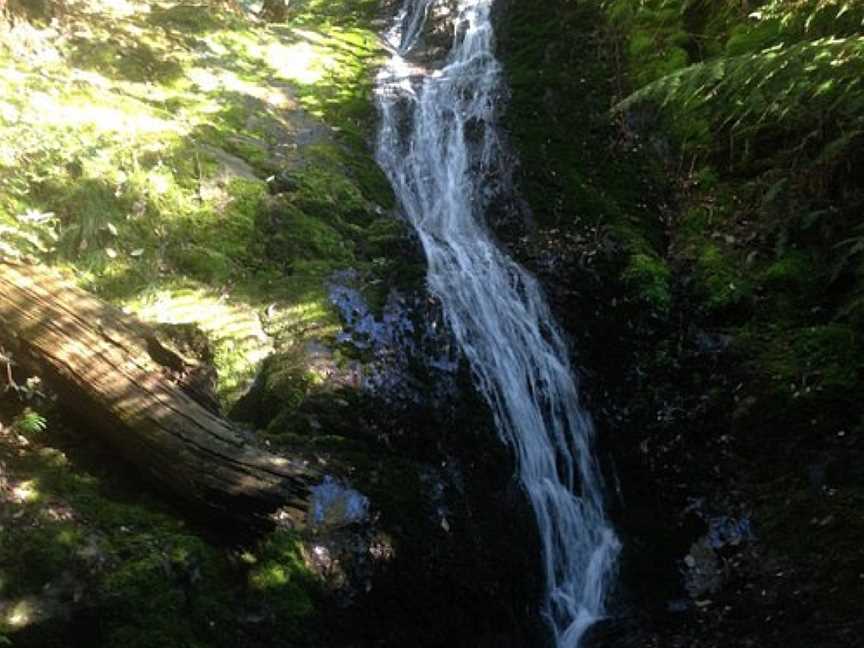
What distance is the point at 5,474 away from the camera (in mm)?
4363

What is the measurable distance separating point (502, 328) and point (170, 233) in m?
3.36

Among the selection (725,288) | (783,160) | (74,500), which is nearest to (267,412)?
(74,500)

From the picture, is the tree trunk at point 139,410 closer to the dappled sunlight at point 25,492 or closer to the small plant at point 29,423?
the small plant at point 29,423

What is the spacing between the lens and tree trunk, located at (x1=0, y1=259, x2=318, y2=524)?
4.54 metres

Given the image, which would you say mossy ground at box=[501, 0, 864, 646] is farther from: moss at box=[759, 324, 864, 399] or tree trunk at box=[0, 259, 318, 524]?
tree trunk at box=[0, 259, 318, 524]

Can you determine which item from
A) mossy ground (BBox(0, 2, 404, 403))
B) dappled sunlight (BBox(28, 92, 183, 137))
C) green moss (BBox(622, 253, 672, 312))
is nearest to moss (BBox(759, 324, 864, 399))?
green moss (BBox(622, 253, 672, 312))

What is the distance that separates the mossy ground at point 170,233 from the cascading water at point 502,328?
2.07 ft

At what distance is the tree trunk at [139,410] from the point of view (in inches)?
179

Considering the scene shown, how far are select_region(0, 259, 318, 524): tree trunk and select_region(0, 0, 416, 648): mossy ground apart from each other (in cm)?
24

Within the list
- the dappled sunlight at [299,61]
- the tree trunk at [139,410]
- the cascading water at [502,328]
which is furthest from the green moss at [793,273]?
the dappled sunlight at [299,61]

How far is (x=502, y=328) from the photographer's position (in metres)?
7.70

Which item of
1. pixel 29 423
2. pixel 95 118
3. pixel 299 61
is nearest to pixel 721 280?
pixel 95 118

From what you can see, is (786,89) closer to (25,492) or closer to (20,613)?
(25,492)

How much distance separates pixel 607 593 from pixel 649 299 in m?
3.23
